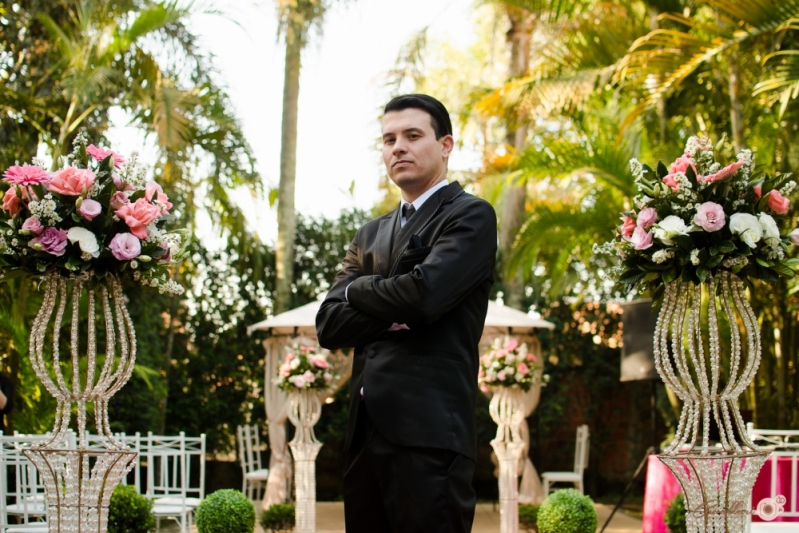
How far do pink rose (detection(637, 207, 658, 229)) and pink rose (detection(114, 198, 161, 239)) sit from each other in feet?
5.57

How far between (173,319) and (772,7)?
7627mm

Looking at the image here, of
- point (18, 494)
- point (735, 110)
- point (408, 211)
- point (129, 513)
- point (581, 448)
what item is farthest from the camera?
point (581, 448)

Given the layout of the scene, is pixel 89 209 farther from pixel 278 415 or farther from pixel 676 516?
pixel 278 415

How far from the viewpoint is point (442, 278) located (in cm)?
210

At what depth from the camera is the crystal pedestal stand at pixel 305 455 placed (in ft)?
21.7

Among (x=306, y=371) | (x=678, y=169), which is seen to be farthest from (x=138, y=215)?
(x=306, y=371)

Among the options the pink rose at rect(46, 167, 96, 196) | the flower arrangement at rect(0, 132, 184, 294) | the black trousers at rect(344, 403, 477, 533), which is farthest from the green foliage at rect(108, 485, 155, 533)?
the black trousers at rect(344, 403, 477, 533)

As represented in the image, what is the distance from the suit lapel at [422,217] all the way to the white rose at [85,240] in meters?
1.19

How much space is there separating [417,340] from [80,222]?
4.89ft

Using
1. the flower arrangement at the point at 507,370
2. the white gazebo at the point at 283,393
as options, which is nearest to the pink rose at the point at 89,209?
the flower arrangement at the point at 507,370

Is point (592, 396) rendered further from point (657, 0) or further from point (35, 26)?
point (35, 26)

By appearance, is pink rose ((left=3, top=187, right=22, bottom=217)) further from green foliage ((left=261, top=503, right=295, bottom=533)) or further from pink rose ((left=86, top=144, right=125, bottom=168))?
green foliage ((left=261, top=503, right=295, bottom=533))

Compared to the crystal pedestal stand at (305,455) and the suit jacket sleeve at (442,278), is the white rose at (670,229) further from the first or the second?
the crystal pedestal stand at (305,455)

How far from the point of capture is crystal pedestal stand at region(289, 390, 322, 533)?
662 centimetres
